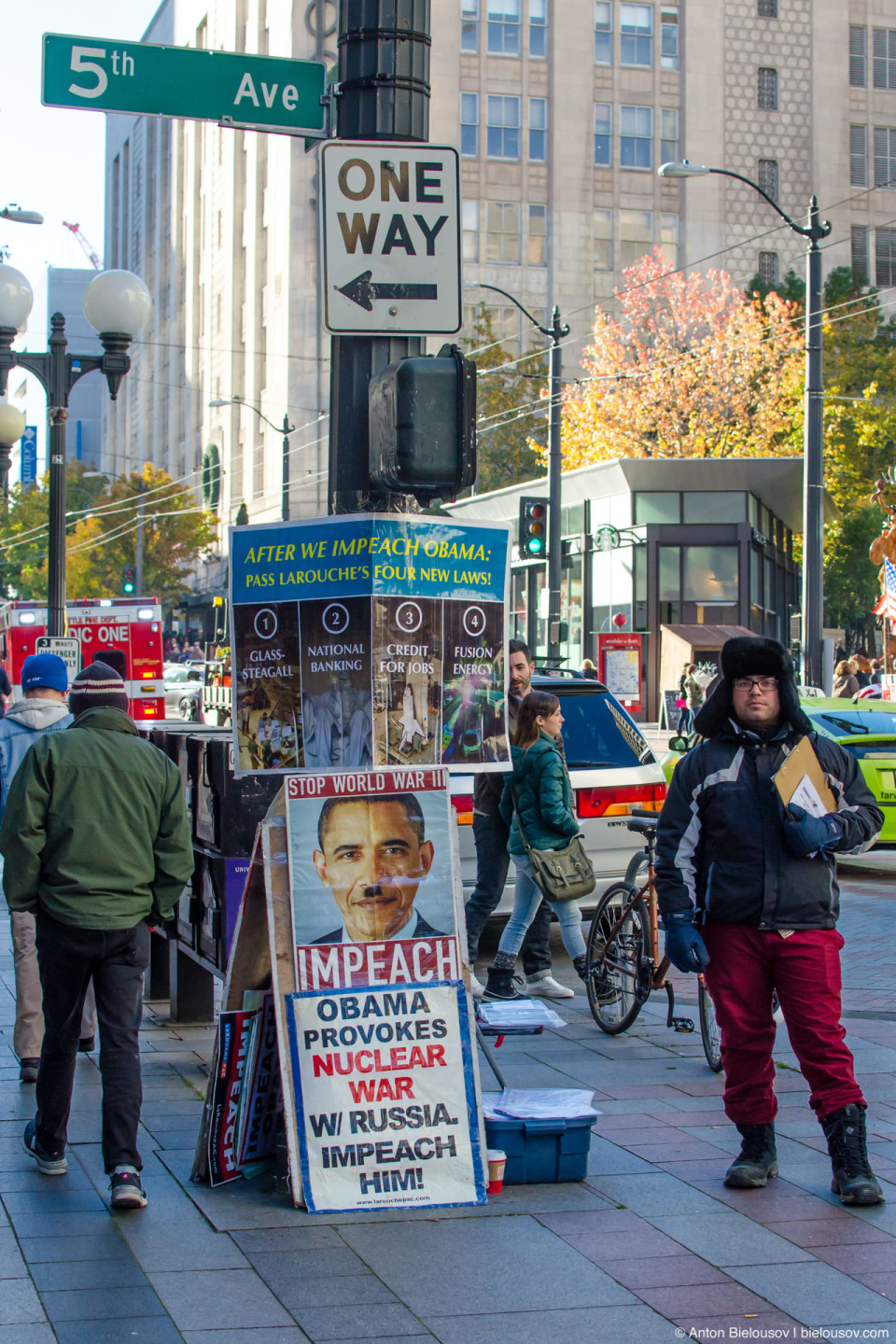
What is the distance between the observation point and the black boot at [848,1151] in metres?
5.02

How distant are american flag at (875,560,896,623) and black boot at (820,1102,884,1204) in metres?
24.9

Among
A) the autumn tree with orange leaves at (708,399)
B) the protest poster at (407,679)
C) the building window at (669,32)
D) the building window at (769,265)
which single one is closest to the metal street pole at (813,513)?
the protest poster at (407,679)

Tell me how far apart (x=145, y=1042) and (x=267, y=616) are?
3034mm

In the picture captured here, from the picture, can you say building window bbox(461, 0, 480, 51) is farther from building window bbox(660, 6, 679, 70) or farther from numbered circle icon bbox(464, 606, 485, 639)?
numbered circle icon bbox(464, 606, 485, 639)

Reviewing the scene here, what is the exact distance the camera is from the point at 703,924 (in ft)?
17.3

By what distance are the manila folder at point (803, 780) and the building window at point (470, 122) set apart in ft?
201

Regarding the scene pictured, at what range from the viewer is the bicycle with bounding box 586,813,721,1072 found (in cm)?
750

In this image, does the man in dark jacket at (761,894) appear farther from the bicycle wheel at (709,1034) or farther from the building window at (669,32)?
the building window at (669,32)

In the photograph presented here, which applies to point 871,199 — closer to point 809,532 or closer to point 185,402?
point 185,402

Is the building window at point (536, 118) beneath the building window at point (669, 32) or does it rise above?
beneath

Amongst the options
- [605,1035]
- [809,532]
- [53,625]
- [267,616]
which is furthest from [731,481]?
[267,616]

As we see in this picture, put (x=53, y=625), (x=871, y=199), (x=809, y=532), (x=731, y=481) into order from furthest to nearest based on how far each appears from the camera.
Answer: (x=871, y=199), (x=731, y=481), (x=809, y=532), (x=53, y=625)

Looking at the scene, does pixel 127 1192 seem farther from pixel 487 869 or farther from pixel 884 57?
pixel 884 57

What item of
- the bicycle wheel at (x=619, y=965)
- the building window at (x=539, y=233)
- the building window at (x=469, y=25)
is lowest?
the bicycle wheel at (x=619, y=965)
